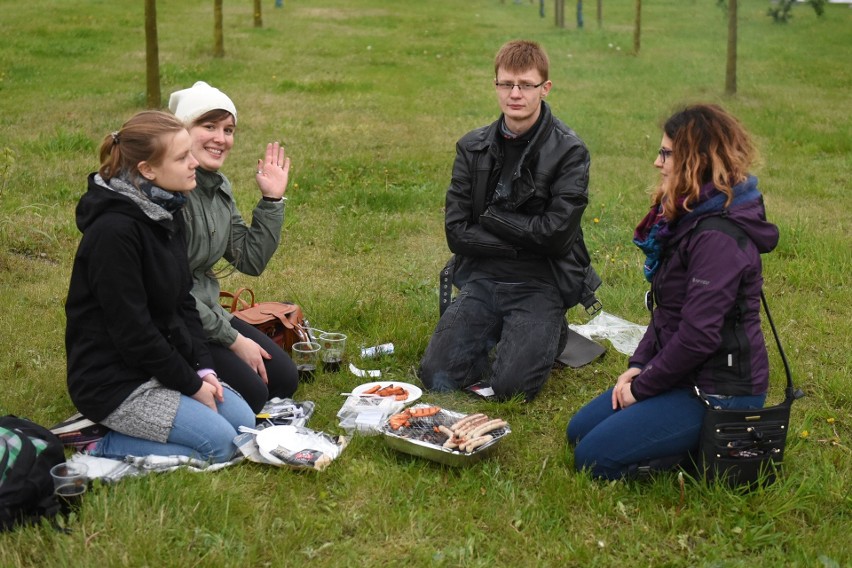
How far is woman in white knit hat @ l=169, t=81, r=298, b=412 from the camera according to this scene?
15.5 feet

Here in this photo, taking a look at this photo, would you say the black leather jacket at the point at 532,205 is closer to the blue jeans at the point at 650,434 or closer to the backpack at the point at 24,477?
the blue jeans at the point at 650,434

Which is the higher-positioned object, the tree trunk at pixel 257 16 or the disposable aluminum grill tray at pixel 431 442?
the tree trunk at pixel 257 16

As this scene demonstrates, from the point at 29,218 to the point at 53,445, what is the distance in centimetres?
480

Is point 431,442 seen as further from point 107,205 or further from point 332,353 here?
point 107,205

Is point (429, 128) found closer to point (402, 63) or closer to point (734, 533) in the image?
point (402, 63)

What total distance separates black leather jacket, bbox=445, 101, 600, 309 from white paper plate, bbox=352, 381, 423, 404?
88cm

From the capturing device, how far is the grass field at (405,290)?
3670 millimetres

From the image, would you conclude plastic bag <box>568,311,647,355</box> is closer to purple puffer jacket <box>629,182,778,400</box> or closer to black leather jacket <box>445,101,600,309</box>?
black leather jacket <box>445,101,600,309</box>

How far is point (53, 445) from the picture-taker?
150 inches

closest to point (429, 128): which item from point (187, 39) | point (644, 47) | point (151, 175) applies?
point (151, 175)

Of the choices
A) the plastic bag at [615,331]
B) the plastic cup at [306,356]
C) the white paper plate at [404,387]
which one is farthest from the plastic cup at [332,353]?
the plastic bag at [615,331]

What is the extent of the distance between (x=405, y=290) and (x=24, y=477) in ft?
12.1

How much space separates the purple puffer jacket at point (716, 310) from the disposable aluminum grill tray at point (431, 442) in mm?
781

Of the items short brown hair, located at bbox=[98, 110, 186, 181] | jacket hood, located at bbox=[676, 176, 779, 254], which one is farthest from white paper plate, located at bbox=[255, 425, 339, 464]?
jacket hood, located at bbox=[676, 176, 779, 254]
